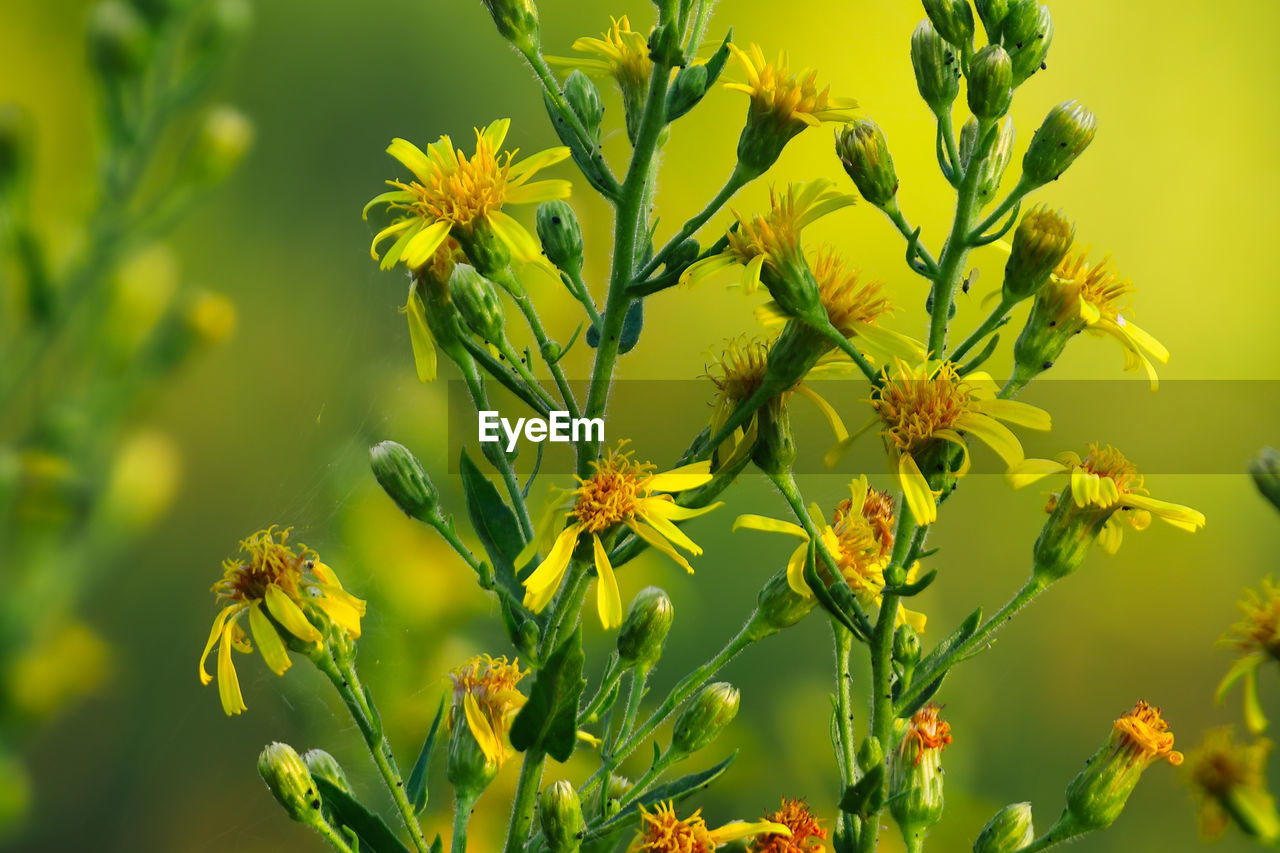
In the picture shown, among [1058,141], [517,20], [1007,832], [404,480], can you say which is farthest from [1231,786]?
[517,20]

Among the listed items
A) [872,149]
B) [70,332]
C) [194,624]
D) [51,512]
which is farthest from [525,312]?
[194,624]

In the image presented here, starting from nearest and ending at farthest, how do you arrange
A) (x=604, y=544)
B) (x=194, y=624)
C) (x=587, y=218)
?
(x=604, y=544)
(x=194, y=624)
(x=587, y=218)

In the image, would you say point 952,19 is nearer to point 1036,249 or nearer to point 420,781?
point 1036,249

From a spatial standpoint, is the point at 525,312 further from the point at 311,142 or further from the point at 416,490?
the point at 311,142

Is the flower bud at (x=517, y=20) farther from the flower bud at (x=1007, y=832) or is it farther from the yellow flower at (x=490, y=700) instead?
the flower bud at (x=1007, y=832)

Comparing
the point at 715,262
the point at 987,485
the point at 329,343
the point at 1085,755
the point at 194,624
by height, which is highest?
the point at 329,343
